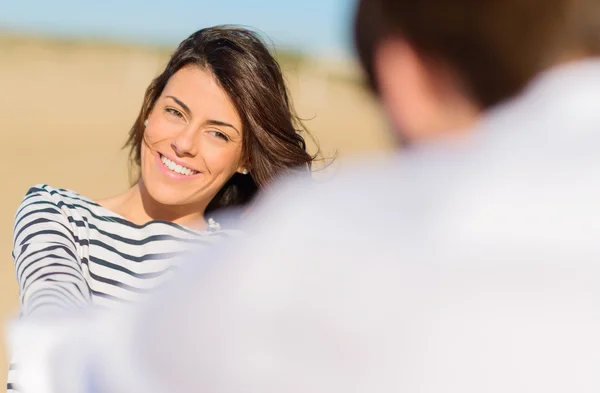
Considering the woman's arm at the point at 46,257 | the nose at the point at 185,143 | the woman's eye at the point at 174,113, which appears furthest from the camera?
the woman's eye at the point at 174,113

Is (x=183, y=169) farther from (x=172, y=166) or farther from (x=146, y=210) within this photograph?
(x=146, y=210)

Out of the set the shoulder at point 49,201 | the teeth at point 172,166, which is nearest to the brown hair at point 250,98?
the teeth at point 172,166

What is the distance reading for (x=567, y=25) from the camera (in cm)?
93

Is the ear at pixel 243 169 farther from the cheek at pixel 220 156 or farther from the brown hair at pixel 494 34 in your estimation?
the brown hair at pixel 494 34

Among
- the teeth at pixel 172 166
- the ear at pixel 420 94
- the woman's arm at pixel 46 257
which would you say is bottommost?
the ear at pixel 420 94

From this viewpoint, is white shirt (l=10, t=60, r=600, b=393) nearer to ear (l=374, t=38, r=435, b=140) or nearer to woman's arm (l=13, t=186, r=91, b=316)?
ear (l=374, t=38, r=435, b=140)

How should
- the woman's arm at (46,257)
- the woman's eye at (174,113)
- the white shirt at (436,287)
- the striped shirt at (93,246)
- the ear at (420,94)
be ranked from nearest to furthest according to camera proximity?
the white shirt at (436,287), the ear at (420,94), the woman's arm at (46,257), the striped shirt at (93,246), the woman's eye at (174,113)

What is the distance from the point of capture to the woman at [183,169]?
276 cm

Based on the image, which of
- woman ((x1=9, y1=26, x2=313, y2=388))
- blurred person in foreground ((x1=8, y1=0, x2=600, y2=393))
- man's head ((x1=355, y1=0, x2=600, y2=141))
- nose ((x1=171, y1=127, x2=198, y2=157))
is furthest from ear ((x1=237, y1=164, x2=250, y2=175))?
blurred person in foreground ((x1=8, y1=0, x2=600, y2=393))

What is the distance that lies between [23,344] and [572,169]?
0.79 m

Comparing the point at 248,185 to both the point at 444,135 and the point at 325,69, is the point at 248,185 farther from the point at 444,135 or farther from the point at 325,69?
the point at 325,69

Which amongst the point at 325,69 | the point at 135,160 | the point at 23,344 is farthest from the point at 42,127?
the point at 325,69

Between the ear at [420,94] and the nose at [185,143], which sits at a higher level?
the nose at [185,143]

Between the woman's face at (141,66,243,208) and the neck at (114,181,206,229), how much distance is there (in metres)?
0.05
